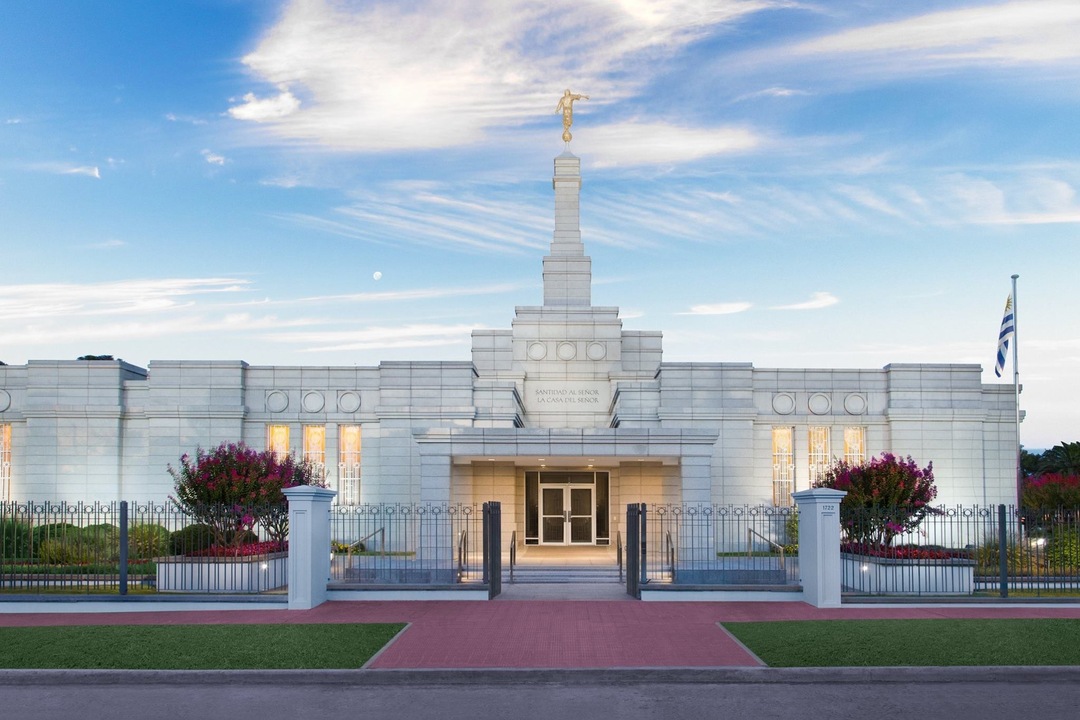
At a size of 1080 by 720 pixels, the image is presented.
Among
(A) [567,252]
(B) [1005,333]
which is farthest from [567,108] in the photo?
(B) [1005,333]

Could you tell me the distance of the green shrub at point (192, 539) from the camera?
73.9 ft

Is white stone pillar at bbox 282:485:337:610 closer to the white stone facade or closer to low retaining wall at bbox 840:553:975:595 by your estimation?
low retaining wall at bbox 840:553:975:595

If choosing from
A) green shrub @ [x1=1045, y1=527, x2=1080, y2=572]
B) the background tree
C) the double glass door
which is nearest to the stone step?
the double glass door

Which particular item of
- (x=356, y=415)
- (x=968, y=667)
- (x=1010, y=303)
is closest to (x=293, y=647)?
(x=968, y=667)

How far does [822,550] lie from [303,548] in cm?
1010

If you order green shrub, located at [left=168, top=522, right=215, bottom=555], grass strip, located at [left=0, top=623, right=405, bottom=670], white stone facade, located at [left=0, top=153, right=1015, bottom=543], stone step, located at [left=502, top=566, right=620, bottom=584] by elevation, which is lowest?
stone step, located at [left=502, top=566, right=620, bottom=584]

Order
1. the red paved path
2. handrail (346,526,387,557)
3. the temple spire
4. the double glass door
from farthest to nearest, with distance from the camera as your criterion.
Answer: the temple spire < the double glass door < handrail (346,526,387,557) < the red paved path

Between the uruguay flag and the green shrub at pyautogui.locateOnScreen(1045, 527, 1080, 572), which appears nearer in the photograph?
the green shrub at pyautogui.locateOnScreen(1045, 527, 1080, 572)

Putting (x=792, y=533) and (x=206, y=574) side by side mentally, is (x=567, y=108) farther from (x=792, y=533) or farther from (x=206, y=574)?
(x=206, y=574)

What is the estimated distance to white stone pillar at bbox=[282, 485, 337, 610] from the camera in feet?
64.7

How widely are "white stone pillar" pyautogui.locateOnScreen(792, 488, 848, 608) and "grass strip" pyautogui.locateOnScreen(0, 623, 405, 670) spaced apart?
8.32 meters

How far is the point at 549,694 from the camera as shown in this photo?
12727 millimetres

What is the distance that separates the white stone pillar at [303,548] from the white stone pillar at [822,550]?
32.1 feet

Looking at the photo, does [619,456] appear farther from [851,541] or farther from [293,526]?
[293,526]
